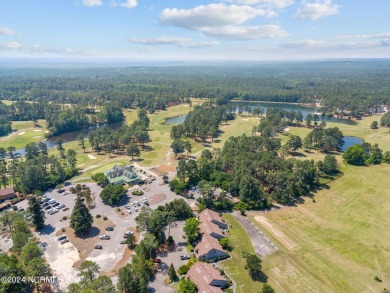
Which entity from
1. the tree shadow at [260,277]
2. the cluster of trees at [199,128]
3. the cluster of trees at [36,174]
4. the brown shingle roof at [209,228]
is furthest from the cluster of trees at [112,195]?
the cluster of trees at [199,128]

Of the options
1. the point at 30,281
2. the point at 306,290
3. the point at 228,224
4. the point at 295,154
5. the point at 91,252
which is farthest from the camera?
the point at 295,154

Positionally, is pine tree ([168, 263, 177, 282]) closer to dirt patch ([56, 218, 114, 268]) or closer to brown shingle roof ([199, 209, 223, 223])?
brown shingle roof ([199, 209, 223, 223])

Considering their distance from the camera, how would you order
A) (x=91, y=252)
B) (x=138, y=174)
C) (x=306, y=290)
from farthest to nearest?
1. (x=138, y=174)
2. (x=91, y=252)
3. (x=306, y=290)

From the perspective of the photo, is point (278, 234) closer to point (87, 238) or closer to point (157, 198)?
point (157, 198)

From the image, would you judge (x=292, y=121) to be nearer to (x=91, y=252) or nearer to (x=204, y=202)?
(x=204, y=202)

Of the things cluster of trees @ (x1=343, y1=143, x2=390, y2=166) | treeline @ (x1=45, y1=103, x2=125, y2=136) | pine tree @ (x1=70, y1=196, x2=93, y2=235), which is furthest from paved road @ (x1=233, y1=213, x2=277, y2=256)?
treeline @ (x1=45, y1=103, x2=125, y2=136)

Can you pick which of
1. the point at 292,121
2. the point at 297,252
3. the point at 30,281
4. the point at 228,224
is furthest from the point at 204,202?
the point at 292,121
